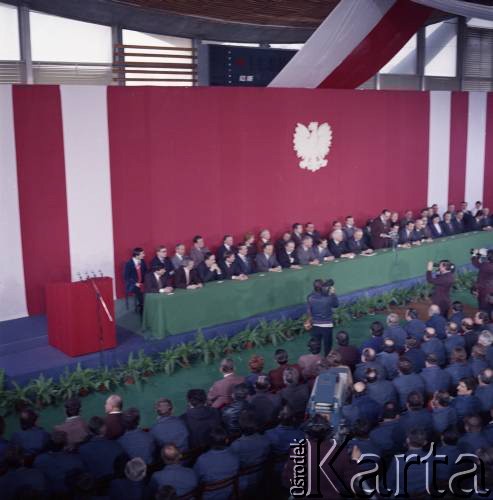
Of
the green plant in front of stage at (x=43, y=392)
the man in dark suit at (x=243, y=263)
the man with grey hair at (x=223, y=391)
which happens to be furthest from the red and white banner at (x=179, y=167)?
the man with grey hair at (x=223, y=391)

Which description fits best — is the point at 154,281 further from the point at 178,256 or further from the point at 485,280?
the point at 485,280

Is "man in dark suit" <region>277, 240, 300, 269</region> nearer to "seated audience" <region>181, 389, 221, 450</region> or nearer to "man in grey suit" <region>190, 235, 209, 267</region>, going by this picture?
"man in grey suit" <region>190, 235, 209, 267</region>

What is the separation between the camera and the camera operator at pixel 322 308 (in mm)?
7797

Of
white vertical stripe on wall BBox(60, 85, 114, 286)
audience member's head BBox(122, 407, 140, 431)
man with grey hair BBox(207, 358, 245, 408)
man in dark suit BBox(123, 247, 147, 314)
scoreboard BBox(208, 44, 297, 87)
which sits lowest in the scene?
man with grey hair BBox(207, 358, 245, 408)

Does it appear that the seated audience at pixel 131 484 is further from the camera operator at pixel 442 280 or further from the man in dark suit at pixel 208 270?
the camera operator at pixel 442 280

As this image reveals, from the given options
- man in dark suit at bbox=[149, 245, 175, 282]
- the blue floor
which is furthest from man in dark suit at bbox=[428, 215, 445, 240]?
man in dark suit at bbox=[149, 245, 175, 282]

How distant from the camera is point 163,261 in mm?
9727

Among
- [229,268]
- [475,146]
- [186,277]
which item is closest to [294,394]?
[186,277]

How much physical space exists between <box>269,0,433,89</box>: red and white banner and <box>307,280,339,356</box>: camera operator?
16.4 ft

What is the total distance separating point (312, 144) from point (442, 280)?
4108mm

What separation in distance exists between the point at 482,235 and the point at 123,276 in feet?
21.0

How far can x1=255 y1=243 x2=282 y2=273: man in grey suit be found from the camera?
998cm

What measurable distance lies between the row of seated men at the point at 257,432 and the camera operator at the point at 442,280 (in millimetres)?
2418

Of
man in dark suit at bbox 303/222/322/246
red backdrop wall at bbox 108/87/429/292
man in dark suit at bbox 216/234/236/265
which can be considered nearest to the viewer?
red backdrop wall at bbox 108/87/429/292
